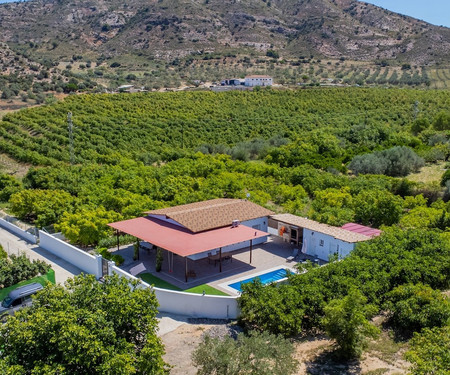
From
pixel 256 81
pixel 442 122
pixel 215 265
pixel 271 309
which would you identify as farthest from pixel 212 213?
pixel 256 81

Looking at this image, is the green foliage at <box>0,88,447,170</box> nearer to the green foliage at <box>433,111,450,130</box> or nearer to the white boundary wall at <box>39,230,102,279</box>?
the green foliage at <box>433,111,450,130</box>

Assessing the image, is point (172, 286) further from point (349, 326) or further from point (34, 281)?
point (349, 326)

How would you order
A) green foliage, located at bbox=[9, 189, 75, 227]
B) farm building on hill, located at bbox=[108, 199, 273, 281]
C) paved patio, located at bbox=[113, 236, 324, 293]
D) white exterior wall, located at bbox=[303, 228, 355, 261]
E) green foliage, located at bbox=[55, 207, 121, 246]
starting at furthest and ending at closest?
green foliage, located at bbox=[9, 189, 75, 227] < green foliage, located at bbox=[55, 207, 121, 246] < white exterior wall, located at bbox=[303, 228, 355, 261] < farm building on hill, located at bbox=[108, 199, 273, 281] < paved patio, located at bbox=[113, 236, 324, 293]

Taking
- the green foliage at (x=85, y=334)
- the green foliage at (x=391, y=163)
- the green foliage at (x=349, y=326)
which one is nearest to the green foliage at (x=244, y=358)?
the green foliage at (x=85, y=334)

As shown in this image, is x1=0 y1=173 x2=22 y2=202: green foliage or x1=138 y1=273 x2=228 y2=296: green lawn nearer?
x1=138 y1=273 x2=228 y2=296: green lawn

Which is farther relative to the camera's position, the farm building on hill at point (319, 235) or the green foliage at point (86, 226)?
the green foliage at point (86, 226)

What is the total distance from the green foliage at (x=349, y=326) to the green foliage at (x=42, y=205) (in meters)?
18.2

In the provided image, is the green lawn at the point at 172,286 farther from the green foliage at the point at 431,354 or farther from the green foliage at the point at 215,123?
the green foliage at the point at 215,123

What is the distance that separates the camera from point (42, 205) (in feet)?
95.6

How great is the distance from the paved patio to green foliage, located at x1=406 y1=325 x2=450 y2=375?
8828mm

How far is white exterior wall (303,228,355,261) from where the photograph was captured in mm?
22906

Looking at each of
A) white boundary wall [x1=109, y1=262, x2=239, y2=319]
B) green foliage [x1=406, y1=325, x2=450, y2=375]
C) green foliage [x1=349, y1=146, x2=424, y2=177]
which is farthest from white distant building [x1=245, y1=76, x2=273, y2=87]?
green foliage [x1=406, y1=325, x2=450, y2=375]

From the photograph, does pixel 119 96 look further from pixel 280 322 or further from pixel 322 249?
pixel 280 322

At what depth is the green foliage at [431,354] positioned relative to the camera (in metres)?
11.9
